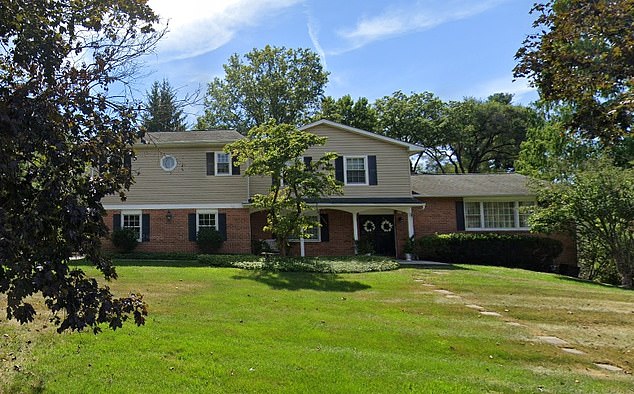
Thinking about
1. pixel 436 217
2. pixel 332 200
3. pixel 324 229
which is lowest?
pixel 324 229

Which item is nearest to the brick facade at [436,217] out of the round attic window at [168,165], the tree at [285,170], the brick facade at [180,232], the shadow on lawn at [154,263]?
the tree at [285,170]

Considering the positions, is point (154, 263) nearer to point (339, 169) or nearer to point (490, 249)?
point (339, 169)

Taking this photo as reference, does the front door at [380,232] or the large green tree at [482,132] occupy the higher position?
the large green tree at [482,132]

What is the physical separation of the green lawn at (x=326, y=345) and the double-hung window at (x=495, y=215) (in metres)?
10.6

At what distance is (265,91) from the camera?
41688mm

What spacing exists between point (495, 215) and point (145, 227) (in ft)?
53.7

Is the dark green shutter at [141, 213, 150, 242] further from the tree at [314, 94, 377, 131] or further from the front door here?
the tree at [314, 94, 377, 131]

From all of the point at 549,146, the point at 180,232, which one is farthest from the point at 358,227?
the point at 549,146

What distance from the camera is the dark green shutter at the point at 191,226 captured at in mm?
20391

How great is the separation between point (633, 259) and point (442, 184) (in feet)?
29.3

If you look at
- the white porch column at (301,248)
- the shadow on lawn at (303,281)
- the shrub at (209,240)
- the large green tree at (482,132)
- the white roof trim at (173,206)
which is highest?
the large green tree at (482,132)

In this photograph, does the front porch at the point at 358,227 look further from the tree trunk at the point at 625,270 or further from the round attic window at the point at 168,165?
the tree trunk at the point at 625,270

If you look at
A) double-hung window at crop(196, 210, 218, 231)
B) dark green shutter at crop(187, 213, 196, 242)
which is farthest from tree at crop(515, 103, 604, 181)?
dark green shutter at crop(187, 213, 196, 242)

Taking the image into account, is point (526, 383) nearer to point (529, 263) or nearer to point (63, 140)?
point (63, 140)
